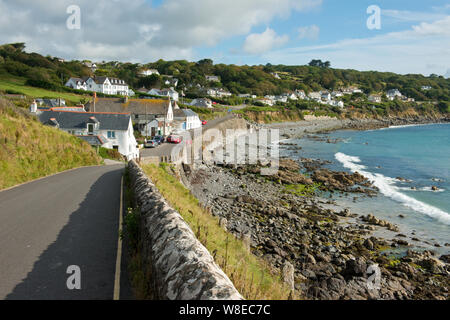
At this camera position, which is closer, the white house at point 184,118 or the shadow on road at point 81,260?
the shadow on road at point 81,260

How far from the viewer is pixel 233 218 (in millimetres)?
21016

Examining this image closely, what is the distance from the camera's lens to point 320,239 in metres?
18.8

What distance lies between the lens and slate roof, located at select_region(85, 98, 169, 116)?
5744 cm

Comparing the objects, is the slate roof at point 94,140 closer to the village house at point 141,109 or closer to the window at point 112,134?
the window at point 112,134

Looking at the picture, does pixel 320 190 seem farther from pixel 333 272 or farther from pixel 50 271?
pixel 50 271

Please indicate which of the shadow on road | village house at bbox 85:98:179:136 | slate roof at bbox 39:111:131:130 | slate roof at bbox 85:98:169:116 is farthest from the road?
slate roof at bbox 85:98:169:116

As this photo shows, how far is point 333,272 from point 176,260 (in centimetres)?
1105

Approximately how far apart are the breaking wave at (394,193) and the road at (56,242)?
24.2 meters

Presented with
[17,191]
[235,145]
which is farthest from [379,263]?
[235,145]

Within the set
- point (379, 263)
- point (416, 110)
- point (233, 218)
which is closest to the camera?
point (379, 263)

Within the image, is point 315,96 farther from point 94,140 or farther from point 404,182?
point 94,140

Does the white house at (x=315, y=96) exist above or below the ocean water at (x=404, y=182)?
above

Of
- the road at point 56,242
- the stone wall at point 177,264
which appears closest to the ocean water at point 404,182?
the stone wall at point 177,264

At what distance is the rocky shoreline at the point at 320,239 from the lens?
13.3 metres
